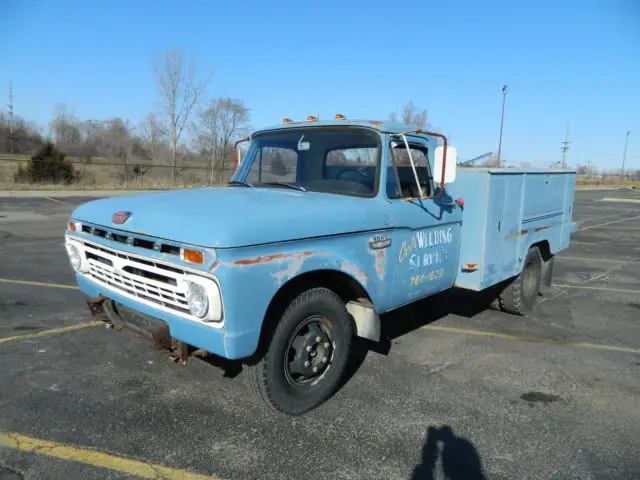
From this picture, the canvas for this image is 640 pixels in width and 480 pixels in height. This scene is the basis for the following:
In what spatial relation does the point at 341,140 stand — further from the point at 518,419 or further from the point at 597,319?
the point at 597,319

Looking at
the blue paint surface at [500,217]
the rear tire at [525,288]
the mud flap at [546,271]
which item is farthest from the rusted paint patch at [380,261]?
the mud flap at [546,271]

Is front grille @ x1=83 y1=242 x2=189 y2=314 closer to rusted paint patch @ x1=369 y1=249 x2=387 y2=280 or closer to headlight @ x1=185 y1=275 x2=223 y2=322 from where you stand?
headlight @ x1=185 y1=275 x2=223 y2=322

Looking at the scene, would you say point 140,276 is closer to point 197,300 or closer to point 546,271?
point 197,300

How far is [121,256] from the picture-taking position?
3182 millimetres

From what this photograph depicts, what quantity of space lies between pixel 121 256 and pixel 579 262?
9.69 meters

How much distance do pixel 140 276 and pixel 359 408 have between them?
1.87 meters

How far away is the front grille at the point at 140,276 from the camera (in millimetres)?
2828

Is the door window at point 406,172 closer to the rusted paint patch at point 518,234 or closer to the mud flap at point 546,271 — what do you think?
the rusted paint patch at point 518,234

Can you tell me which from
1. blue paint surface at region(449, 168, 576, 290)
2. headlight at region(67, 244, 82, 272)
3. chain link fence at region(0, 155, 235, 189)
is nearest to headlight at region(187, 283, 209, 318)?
headlight at region(67, 244, 82, 272)

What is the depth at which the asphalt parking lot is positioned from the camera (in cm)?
282

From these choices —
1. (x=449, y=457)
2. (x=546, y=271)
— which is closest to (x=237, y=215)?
(x=449, y=457)

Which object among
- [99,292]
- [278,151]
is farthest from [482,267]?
[99,292]

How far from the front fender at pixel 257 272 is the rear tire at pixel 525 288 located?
3.24 m

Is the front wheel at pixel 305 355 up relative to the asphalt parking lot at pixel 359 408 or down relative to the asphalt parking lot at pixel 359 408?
up
